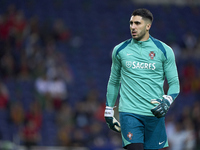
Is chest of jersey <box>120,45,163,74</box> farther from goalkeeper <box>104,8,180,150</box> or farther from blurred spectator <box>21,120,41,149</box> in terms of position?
blurred spectator <box>21,120,41,149</box>

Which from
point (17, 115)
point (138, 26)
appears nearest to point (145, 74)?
point (138, 26)

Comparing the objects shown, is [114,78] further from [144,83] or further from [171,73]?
[171,73]

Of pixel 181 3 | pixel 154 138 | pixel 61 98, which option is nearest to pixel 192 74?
pixel 61 98

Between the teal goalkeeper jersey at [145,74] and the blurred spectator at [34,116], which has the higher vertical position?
the teal goalkeeper jersey at [145,74]

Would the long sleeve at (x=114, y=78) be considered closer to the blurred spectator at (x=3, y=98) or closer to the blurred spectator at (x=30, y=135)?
the blurred spectator at (x=30, y=135)

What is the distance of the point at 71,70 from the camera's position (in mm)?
15062

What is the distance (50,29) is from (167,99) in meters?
11.7

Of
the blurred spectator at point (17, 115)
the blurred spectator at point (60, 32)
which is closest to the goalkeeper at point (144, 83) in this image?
the blurred spectator at point (17, 115)

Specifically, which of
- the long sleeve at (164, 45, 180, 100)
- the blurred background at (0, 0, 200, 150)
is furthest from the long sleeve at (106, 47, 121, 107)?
the blurred background at (0, 0, 200, 150)

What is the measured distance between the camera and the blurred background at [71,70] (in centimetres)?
1211

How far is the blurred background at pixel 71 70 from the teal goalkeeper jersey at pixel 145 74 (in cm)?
619

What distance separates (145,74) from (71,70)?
9681 mm

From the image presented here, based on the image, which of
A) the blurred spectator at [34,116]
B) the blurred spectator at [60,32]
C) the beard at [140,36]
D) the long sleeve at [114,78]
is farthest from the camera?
the blurred spectator at [60,32]

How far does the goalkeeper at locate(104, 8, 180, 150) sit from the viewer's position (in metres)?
5.45
